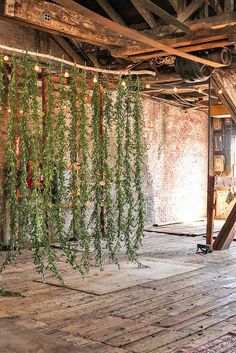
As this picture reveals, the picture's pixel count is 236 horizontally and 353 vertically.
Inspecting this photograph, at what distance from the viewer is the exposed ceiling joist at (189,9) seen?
6137mm

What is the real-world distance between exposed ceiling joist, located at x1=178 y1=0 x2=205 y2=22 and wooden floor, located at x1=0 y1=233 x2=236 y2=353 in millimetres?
3355

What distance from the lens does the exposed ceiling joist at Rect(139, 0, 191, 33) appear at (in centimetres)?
503

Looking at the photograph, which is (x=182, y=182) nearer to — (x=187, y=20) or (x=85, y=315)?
(x=187, y=20)

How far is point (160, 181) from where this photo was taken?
12.4m

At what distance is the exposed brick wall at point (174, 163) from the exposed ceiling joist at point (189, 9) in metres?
5.54

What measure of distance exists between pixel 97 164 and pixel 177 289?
1.81 m

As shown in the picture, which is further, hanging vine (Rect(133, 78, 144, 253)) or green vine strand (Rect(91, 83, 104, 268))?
hanging vine (Rect(133, 78, 144, 253))

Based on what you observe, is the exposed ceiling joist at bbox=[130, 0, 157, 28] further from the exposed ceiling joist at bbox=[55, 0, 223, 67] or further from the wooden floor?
the wooden floor

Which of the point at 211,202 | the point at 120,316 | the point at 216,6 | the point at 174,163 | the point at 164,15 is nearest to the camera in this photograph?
the point at 120,316

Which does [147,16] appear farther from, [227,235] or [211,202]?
[227,235]

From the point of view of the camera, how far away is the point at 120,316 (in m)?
4.49

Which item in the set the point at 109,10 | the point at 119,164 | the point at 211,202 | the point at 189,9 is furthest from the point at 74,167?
the point at 211,202

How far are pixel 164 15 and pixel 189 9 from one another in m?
1.03

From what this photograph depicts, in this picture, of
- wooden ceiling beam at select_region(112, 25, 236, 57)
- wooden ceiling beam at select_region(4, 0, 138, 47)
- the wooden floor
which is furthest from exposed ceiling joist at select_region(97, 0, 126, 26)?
the wooden floor
